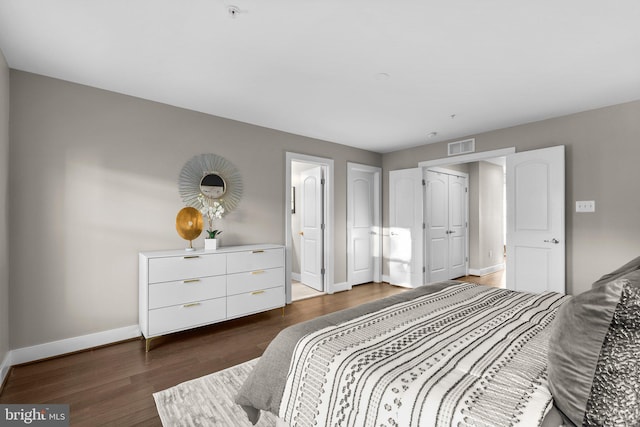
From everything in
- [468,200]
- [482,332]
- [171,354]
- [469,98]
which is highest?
[469,98]

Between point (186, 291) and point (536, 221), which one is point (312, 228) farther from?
point (536, 221)

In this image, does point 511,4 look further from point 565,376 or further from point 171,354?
point 171,354

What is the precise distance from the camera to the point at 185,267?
2881 mm

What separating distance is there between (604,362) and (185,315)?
9.77 feet

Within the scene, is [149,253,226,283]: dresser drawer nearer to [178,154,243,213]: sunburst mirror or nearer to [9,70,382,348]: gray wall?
[9,70,382,348]: gray wall

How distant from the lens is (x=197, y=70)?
8.18 ft

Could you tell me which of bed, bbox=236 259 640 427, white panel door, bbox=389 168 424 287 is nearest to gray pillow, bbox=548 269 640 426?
bed, bbox=236 259 640 427

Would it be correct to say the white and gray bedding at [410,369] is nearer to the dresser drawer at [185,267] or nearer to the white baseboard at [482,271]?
the dresser drawer at [185,267]

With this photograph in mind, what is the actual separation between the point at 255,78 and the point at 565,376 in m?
2.74

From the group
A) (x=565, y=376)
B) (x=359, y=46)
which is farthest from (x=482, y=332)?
(x=359, y=46)

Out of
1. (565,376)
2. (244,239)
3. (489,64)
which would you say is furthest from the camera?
(244,239)

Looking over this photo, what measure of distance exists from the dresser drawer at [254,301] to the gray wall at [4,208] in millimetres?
1696

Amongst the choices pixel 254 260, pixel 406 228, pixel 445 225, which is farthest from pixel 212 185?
pixel 445 225

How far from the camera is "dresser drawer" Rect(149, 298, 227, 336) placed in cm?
273
